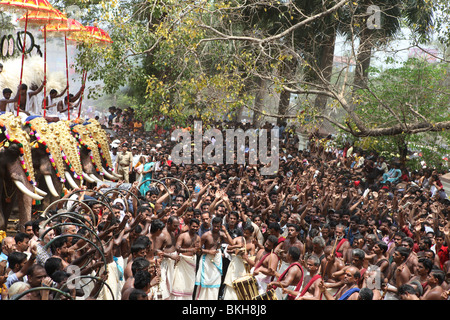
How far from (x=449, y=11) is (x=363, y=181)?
22.7 ft

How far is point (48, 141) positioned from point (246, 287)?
16.9 ft

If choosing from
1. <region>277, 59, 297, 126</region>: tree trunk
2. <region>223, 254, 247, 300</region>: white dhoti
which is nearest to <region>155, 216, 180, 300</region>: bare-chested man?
<region>223, 254, 247, 300</region>: white dhoti

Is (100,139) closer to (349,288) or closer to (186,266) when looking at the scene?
(186,266)

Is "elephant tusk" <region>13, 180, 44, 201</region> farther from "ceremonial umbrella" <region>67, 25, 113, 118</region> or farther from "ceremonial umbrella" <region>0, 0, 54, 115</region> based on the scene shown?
"ceremonial umbrella" <region>67, 25, 113, 118</region>

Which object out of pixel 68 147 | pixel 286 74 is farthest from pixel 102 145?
pixel 286 74

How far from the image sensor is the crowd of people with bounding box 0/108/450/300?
537cm

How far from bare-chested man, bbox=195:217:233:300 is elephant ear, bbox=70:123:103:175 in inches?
193

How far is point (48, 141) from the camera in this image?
9859 mm

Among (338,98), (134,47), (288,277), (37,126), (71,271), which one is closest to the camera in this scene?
(71,271)

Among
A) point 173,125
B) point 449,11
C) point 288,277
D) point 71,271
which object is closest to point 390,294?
point 288,277

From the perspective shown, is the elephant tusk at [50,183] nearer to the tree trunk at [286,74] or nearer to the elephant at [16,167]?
the elephant at [16,167]

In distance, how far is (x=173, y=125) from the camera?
20688 millimetres

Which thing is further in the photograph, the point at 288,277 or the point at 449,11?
the point at 449,11
